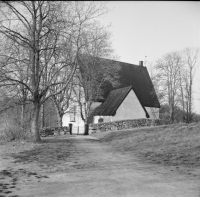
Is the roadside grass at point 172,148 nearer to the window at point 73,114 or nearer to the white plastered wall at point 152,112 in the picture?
the window at point 73,114

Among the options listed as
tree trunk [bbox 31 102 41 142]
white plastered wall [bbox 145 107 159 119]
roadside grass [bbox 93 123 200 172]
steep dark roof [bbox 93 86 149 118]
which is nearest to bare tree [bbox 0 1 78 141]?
tree trunk [bbox 31 102 41 142]

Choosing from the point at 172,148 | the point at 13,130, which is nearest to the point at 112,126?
the point at 13,130

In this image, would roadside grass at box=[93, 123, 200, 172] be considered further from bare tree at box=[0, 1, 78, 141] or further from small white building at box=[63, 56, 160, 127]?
small white building at box=[63, 56, 160, 127]

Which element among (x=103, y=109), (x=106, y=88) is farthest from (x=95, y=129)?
(x=106, y=88)

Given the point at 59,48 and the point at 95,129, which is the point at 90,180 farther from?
the point at 95,129

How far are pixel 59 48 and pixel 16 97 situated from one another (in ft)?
14.3

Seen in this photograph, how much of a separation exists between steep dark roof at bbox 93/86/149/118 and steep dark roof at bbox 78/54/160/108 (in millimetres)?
2564

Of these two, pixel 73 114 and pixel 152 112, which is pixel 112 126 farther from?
pixel 152 112

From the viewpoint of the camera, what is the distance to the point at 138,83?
41.0 metres

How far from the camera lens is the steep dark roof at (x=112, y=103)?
30531 mm

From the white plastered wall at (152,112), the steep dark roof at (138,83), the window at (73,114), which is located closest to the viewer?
the window at (73,114)

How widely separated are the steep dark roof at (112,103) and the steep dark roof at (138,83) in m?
2.56

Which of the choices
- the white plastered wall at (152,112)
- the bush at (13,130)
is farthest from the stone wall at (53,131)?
the white plastered wall at (152,112)

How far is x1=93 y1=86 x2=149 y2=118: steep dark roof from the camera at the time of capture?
30.5 m
